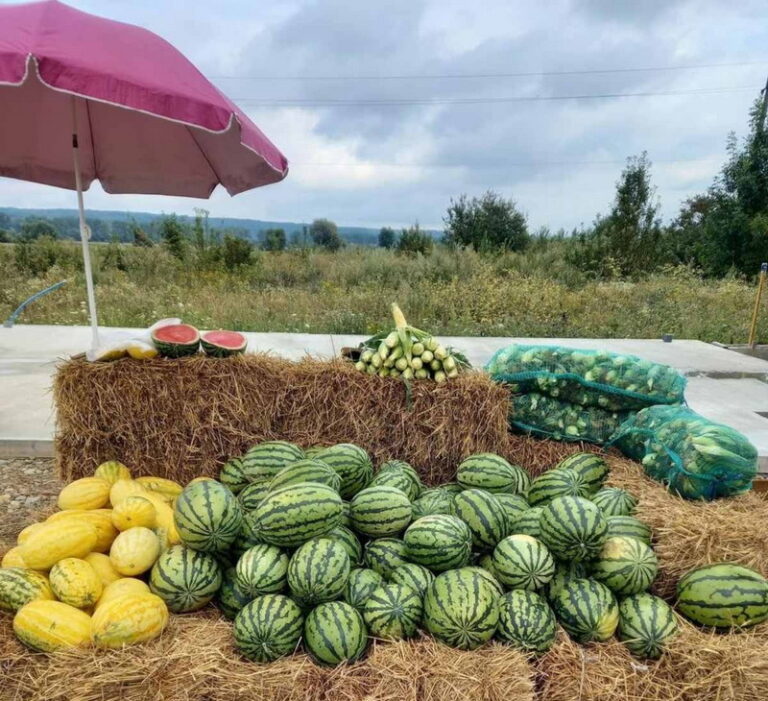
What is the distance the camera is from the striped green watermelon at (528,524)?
8.02ft

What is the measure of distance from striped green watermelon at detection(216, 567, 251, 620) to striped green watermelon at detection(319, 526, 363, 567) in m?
0.40

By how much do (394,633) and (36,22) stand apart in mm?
3137

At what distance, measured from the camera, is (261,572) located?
217 cm

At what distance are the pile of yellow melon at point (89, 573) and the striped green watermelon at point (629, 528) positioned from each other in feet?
6.36

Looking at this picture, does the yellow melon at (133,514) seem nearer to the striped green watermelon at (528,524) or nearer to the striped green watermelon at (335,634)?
the striped green watermelon at (335,634)

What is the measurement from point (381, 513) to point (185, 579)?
32.3 inches

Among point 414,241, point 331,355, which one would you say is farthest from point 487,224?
point 331,355

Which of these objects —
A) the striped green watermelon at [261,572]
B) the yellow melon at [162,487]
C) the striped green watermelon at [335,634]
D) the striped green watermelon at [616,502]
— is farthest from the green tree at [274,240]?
the striped green watermelon at [335,634]

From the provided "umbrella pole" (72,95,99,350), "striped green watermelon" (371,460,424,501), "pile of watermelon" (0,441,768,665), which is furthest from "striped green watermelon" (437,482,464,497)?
"umbrella pole" (72,95,99,350)

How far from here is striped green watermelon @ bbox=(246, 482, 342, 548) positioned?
87.0 inches

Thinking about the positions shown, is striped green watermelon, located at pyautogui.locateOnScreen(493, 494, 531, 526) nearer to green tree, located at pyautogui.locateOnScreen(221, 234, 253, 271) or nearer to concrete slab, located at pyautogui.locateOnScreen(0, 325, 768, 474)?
concrete slab, located at pyautogui.locateOnScreen(0, 325, 768, 474)

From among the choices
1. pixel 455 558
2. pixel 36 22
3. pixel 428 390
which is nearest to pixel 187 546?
pixel 455 558

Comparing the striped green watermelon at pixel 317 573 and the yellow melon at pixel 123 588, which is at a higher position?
the striped green watermelon at pixel 317 573

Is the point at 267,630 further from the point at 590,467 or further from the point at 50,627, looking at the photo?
the point at 590,467
